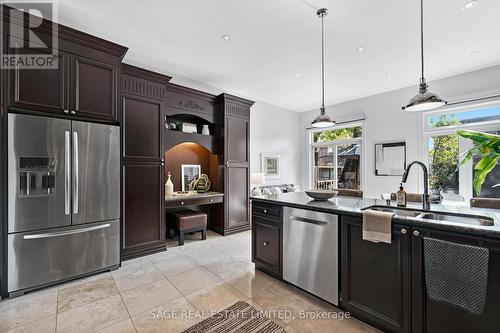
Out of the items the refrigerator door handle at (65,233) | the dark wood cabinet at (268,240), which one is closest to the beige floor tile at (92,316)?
the refrigerator door handle at (65,233)

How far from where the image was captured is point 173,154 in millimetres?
4422

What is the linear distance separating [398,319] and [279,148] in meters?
4.86

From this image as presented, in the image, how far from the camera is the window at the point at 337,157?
5750mm

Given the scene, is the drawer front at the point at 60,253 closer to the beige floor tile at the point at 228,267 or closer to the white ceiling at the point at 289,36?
the beige floor tile at the point at 228,267

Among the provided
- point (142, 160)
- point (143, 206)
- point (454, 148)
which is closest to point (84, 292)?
point (143, 206)

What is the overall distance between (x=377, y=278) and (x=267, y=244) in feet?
4.06

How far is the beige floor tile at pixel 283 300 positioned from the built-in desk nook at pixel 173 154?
197 centimetres

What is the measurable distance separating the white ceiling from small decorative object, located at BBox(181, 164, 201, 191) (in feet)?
5.71

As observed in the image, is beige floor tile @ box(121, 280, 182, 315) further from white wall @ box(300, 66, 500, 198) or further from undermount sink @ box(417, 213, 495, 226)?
white wall @ box(300, 66, 500, 198)

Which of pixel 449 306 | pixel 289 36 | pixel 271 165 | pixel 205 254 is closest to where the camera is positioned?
pixel 449 306

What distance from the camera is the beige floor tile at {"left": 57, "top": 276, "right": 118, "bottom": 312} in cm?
219

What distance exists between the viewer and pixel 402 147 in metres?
4.79

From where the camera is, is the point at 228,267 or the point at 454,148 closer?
the point at 228,267

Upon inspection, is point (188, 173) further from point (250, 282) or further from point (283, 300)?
point (283, 300)
